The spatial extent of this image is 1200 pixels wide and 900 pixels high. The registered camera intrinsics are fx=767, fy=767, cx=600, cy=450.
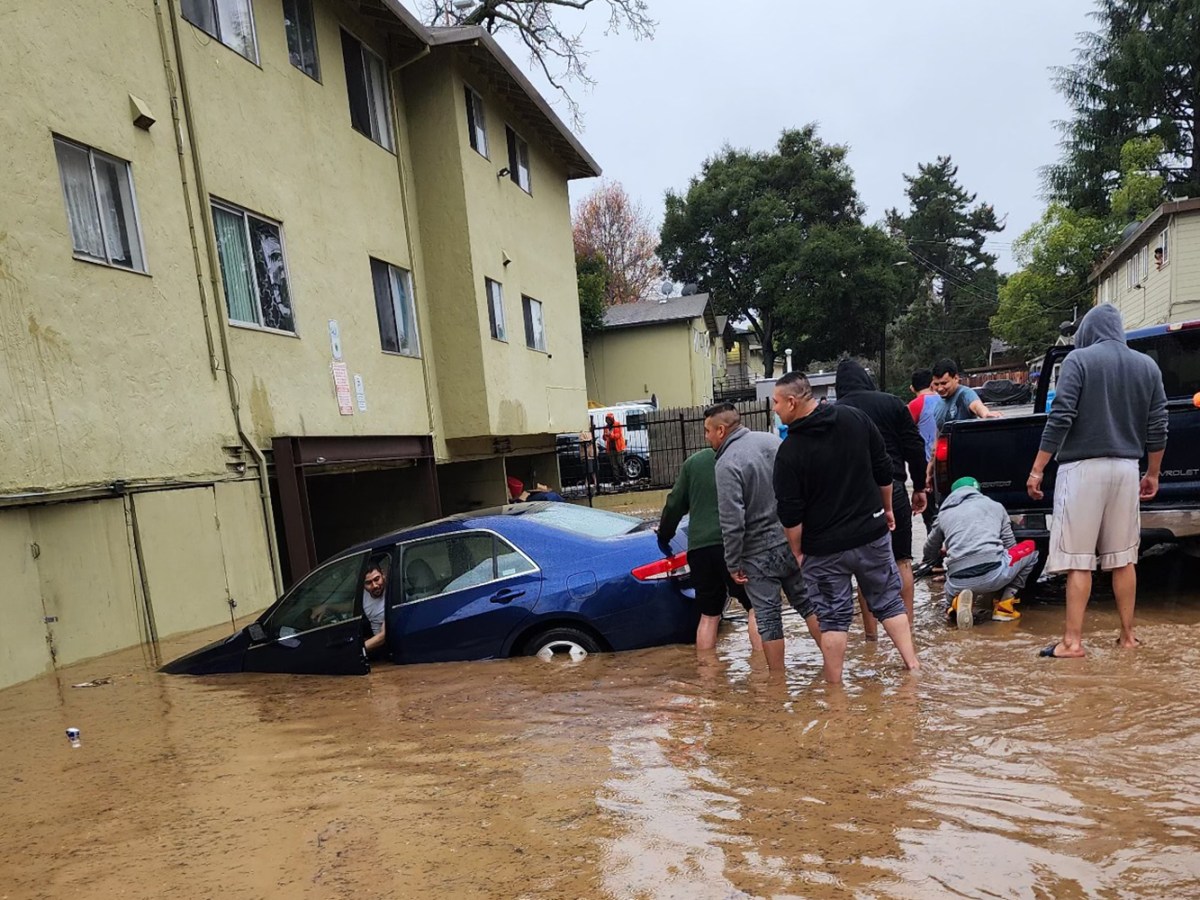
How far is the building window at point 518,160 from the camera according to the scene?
48.2ft

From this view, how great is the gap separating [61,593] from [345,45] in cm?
830

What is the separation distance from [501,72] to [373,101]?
2.75 m

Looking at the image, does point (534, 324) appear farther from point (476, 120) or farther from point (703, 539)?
point (703, 539)

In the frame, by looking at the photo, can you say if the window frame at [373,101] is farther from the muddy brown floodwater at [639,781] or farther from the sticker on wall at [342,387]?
the muddy brown floodwater at [639,781]

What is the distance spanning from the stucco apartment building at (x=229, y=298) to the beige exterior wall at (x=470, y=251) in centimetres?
4

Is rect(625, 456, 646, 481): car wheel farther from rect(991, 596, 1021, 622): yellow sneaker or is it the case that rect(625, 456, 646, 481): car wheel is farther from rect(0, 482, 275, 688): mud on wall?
rect(991, 596, 1021, 622): yellow sneaker

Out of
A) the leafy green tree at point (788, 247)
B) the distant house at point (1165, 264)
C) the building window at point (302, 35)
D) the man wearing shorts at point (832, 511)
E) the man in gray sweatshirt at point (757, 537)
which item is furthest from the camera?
the leafy green tree at point (788, 247)

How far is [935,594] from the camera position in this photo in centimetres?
680

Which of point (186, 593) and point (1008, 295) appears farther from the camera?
point (1008, 295)

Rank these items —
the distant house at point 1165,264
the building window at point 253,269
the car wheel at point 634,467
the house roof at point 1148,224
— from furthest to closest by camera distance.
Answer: the car wheel at point 634,467, the distant house at point 1165,264, the house roof at point 1148,224, the building window at point 253,269

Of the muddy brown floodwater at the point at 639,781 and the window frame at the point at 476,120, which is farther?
the window frame at the point at 476,120

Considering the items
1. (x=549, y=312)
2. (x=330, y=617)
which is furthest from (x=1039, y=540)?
(x=549, y=312)

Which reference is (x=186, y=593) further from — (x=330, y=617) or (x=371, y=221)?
(x=371, y=221)

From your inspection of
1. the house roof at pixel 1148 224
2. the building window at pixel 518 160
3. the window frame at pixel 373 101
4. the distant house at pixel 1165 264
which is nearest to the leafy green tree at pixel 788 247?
the house roof at pixel 1148 224
